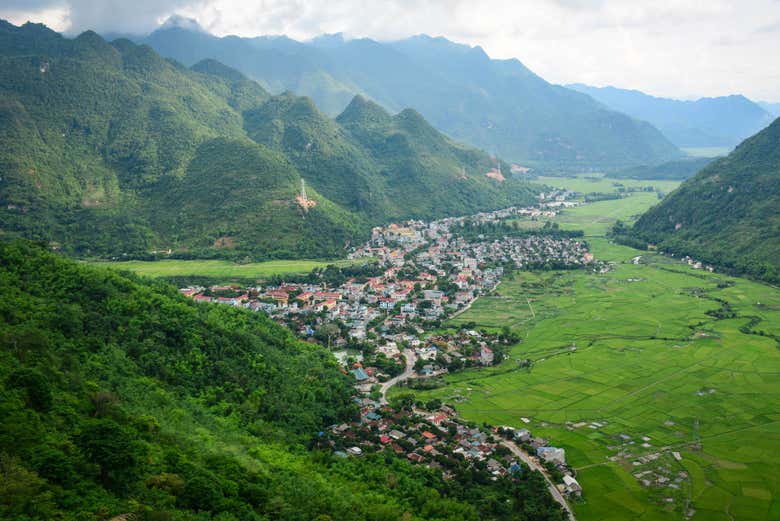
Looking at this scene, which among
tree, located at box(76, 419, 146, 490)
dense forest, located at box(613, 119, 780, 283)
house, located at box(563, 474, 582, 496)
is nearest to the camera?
tree, located at box(76, 419, 146, 490)

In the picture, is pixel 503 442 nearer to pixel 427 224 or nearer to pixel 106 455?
pixel 106 455

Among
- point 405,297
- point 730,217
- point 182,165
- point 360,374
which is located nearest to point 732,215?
point 730,217

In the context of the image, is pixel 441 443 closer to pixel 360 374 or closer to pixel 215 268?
pixel 360 374

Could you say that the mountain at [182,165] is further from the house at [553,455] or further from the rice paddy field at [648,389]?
the house at [553,455]

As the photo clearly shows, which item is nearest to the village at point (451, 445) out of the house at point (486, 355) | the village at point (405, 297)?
the village at point (405, 297)

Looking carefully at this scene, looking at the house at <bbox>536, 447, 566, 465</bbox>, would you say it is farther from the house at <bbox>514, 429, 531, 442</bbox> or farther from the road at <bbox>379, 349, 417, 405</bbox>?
the road at <bbox>379, 349, 417, 405</bbox>

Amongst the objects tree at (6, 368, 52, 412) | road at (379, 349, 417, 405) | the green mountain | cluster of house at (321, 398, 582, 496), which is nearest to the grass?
the green mountain
